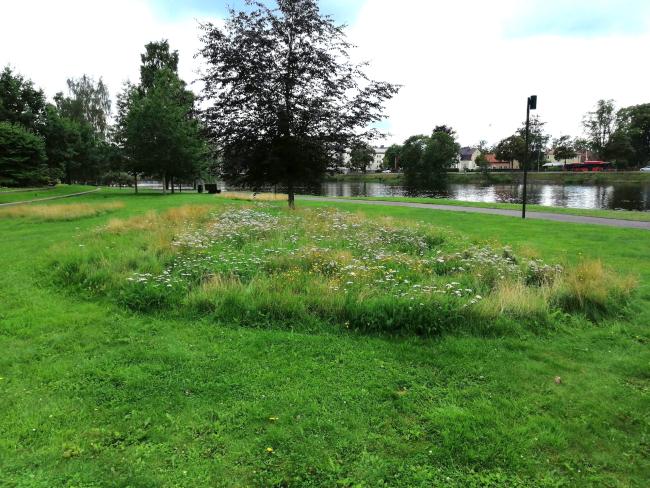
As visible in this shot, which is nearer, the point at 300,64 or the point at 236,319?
the point at 236,319

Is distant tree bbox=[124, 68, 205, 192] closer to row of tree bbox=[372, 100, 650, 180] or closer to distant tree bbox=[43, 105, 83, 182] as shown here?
distant tree bbox=[43, 105, 83, 182]

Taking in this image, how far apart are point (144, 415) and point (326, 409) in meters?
1.51

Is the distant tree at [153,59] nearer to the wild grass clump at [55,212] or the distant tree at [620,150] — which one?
the wild grass clump at [55,212]

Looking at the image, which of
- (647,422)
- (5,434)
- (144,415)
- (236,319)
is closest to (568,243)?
(647,422)

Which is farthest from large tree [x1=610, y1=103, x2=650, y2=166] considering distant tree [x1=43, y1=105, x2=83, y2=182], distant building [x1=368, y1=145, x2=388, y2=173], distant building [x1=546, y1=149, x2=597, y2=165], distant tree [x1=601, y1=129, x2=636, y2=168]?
distant tree [x1=43, y1=105, x2=83, y2=182]

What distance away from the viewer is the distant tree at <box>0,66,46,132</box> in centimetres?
3956

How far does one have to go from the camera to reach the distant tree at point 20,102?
39562 millimetres

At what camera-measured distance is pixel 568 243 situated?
11164mm

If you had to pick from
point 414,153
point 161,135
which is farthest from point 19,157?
point 414,153

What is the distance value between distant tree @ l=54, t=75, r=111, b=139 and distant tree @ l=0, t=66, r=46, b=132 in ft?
66.2

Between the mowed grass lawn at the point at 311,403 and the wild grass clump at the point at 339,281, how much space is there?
0.24m

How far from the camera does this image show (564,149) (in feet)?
355

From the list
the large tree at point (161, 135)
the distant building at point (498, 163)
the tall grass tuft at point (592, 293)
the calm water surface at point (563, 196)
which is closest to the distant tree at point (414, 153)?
the distant building at point (498, 163)

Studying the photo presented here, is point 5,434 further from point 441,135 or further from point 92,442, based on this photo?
point 441,135
